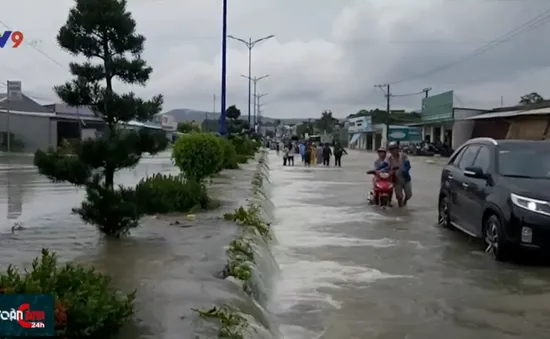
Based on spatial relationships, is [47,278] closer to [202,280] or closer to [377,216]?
[202,280]

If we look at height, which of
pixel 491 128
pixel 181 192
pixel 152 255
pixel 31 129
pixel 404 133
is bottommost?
pixel 152 255

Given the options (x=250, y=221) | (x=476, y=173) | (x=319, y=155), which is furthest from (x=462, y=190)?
(x=319, y=155)

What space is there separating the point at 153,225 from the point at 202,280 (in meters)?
3.92

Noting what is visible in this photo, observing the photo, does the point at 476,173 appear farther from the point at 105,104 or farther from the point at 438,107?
the point at 438,107

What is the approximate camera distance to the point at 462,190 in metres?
10.4

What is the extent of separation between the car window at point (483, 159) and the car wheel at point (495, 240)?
87cm

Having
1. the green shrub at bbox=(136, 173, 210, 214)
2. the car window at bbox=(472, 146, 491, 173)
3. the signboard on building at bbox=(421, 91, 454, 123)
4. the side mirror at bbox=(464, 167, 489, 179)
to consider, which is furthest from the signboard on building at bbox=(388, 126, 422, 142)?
the side mirror at bbox=(464, 167, 489, 179)

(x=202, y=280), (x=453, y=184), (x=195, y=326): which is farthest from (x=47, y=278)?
(x=453, y=184)

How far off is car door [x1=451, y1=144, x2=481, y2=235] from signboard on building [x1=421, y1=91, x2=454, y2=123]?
51.9m

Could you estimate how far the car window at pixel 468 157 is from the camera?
1048cm

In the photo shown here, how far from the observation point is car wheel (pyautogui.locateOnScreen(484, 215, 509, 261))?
852cm

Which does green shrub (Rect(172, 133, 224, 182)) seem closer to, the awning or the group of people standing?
the group of people standing

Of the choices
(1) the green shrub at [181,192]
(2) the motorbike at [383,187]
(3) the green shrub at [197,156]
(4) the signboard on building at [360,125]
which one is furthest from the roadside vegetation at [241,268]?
(4) the signboard on building at [360,125]

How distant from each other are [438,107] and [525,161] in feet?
196
